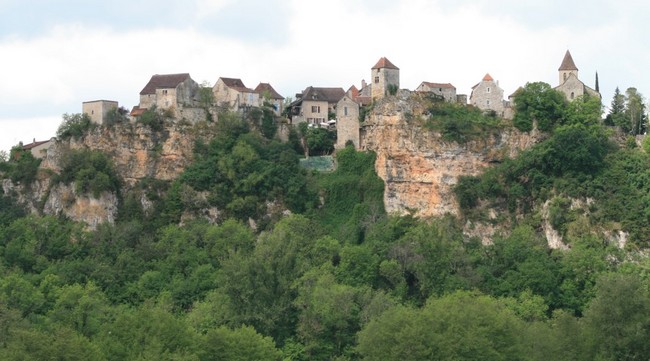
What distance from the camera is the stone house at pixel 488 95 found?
10088 centimetres

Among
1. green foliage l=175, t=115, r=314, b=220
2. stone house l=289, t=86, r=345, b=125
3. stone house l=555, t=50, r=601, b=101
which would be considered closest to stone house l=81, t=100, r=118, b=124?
green foliage l=175, t=115, r=314, b=220

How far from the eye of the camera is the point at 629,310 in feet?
238

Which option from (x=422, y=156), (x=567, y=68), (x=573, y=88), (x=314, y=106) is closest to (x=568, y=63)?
(x=567, y=68)

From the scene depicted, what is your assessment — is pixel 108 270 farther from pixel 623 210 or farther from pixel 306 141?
pixel 623 210

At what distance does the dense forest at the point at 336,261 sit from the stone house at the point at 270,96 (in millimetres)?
3462

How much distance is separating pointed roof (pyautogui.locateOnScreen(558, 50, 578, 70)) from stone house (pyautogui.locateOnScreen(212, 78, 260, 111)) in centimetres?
2148

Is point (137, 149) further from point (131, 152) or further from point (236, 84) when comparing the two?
point (236, 84)

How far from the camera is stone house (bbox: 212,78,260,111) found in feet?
342

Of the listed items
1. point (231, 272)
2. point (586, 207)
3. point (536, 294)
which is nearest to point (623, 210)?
point (586, 207)

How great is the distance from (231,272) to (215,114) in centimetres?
2307

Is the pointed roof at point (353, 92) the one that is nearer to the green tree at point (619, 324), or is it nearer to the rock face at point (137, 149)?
the rock face at point (137, 149)

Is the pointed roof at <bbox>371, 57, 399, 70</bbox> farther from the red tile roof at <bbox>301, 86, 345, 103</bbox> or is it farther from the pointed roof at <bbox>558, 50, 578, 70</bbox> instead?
the pointed roof at <bbox>558, 50, 578, 70</bbox>

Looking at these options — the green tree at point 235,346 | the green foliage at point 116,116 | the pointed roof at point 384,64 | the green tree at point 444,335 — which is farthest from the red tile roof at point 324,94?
the green tree at point 235,346

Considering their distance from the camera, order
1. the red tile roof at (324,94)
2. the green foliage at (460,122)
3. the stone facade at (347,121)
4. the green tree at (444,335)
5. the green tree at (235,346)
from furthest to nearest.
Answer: the red tile roof at (324,94)
the stone facade at (347,121)
the green foliage at (460,122)
the green tree at (235,346)
the green tree at (444,335)
